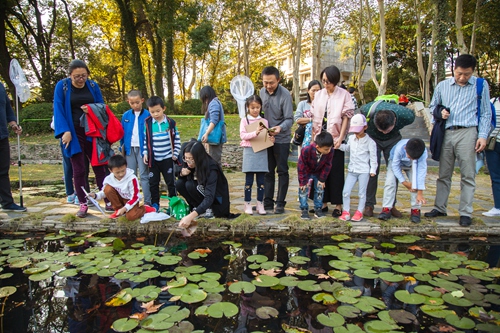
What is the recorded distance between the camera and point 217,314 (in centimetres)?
191

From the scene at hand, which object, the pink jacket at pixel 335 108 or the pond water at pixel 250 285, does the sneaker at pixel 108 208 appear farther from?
the pink jacket at pixel 335 108

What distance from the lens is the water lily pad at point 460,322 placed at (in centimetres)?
180

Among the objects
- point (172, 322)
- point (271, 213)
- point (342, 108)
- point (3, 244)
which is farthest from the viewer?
point (271, 213)

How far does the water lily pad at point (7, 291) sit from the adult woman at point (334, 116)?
296cm

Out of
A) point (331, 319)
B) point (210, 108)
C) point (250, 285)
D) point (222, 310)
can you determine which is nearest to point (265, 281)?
point (250, 285)

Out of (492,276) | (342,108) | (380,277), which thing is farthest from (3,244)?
(492,276)

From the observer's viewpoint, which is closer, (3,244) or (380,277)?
(380,277)

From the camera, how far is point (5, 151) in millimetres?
3836

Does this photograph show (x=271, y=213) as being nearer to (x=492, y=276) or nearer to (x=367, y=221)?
(x=367, y=221)

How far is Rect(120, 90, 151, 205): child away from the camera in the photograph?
389 cm

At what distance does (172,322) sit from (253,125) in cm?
228

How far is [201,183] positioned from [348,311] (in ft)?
6.39

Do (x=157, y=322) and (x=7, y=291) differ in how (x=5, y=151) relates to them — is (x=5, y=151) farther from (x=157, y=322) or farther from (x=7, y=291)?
(x=157, y=322)

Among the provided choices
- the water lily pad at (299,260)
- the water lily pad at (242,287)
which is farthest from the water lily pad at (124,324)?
the water lily pad at (299,260)
